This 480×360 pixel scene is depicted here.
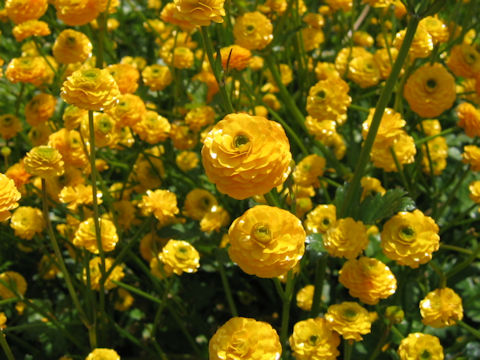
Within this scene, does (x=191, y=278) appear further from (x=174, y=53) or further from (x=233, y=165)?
(x=233, y=165)

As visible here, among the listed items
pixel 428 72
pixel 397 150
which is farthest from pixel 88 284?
pixel 428 72

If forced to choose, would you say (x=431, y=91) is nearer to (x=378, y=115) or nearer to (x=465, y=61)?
(x=465, y=61)

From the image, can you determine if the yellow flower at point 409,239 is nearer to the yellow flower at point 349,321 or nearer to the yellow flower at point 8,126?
the yellow flower at point 349,321

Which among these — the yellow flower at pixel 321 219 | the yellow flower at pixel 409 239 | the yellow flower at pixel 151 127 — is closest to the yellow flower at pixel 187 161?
the yellow flower at pixel 151 127

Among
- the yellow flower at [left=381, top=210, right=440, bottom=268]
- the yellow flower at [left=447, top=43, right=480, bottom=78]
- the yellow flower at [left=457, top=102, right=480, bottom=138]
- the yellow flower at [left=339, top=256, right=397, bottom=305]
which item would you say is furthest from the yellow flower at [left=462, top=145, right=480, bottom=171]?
the yellow flower at [left=339, top=256, right=397, bottom=305]

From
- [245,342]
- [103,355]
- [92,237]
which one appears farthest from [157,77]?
[245,342]

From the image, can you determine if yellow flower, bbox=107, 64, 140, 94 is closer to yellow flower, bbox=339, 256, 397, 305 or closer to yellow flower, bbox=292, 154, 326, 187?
yellow flower, bbox=292, 154, 326, 187
